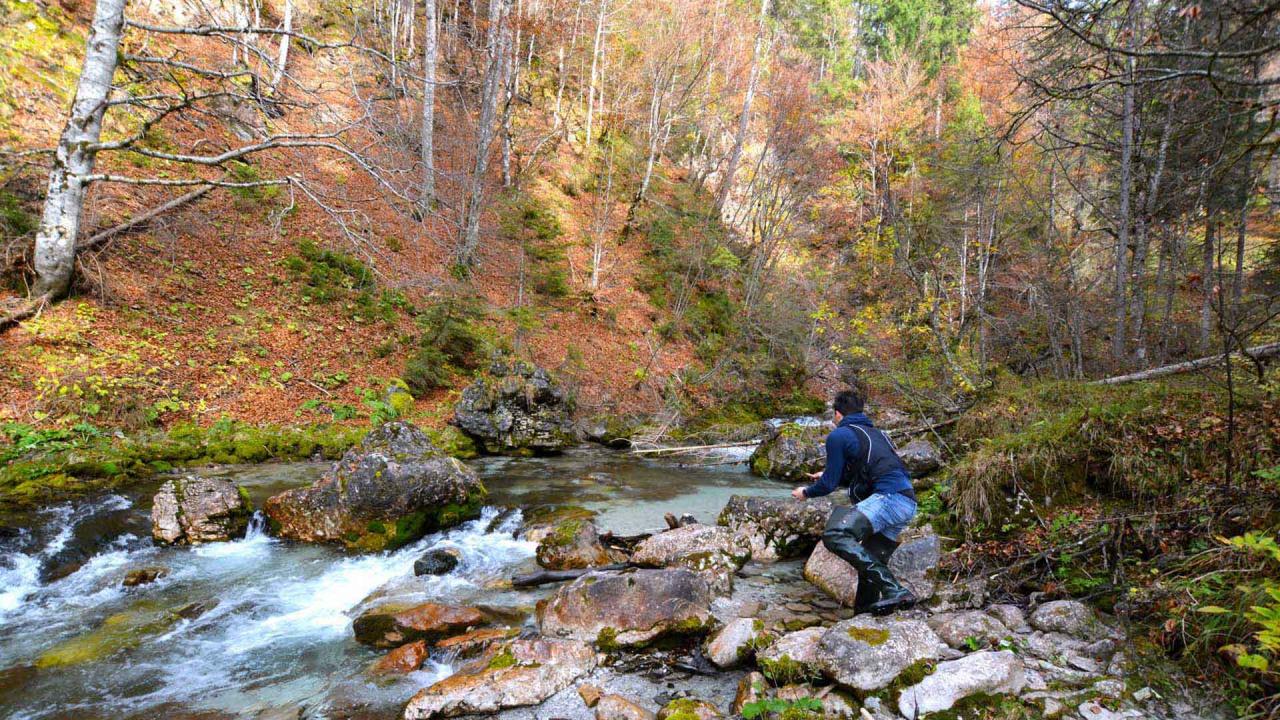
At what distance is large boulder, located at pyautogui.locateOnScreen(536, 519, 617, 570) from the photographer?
252 inches

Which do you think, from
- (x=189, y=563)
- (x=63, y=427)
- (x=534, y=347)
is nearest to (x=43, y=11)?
(x=63, y=427)

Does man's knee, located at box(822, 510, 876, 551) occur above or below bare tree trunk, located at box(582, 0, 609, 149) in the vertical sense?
below

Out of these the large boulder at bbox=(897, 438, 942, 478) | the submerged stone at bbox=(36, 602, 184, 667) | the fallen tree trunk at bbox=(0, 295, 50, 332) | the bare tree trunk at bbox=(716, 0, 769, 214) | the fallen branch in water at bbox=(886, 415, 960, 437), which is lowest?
the submerged stone at bbox=(36, 602, 184, 667)

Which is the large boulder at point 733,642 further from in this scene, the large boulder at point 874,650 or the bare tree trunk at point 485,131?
the bare tree trunk at point 485,131

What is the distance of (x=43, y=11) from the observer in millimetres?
12719

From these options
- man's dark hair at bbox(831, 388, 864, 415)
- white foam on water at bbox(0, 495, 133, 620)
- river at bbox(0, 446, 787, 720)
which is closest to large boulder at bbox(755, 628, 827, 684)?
man's dark hair at bbox(831, 388, 864, 415)

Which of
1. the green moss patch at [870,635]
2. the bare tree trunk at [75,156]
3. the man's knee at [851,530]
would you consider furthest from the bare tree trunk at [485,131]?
the green moss patch at [870,635]

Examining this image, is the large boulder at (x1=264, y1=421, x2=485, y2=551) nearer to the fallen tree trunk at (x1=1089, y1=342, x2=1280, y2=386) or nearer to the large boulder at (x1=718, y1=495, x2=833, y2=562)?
the large boulder at (x1=718, y1=495, x2=833, y2=562)

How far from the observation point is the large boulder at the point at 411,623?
492cm

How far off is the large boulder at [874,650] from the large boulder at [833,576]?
0.90 meters

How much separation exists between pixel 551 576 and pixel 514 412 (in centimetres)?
690

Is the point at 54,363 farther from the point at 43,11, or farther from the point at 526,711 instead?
the point at 43,11

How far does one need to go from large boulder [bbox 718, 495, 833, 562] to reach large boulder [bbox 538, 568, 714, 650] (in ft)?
5.74

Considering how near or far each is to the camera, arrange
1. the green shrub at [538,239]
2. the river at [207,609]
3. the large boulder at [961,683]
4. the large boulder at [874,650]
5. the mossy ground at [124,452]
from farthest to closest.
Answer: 1. the green shrub at [538,239]
2. the mossy ground at [124,452]
3. the river at [207,609]
4. the large boulder at [874,650]
5. the large boulder at [961,683]
